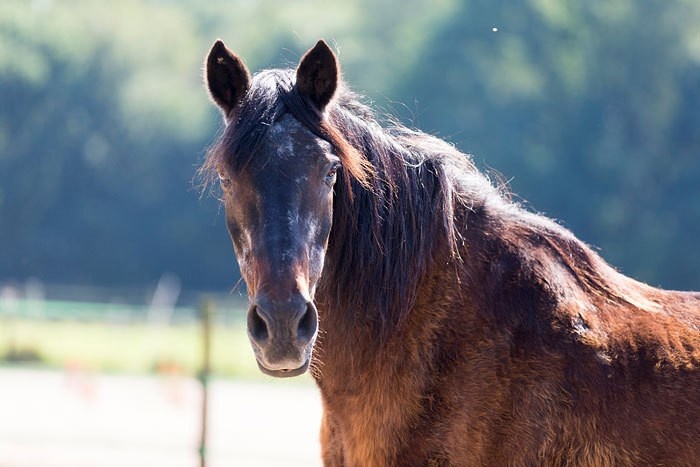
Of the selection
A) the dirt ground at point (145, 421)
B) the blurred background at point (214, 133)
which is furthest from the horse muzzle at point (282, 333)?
the blurred background at point (214, 133)

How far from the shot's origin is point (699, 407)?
3.57 metres

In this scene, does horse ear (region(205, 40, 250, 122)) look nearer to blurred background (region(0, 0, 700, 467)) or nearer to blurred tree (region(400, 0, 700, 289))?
blurred background (region(0, 0, 700, 467))

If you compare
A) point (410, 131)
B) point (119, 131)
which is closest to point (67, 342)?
point (410, 131)

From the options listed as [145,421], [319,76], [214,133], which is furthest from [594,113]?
[319,76]

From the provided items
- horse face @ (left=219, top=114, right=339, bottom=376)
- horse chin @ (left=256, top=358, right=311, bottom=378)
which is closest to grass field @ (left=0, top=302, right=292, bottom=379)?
horse face @ (left=219, top=114, right=339, bottom=376)

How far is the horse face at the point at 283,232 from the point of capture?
3123mm

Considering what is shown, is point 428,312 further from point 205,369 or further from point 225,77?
point 205,369

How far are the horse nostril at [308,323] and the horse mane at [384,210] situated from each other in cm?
50

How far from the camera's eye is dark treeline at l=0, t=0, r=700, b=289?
29984mm

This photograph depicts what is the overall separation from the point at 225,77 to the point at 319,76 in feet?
1.29

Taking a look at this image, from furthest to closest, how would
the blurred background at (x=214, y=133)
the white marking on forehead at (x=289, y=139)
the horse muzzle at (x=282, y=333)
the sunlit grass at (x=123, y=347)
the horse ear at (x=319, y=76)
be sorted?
1. the blurred background at (x=214, y=133)
2. the sunlit grass at (x=123, y=347)
3. the horse ear at (x=319, y=76)
4. the white marking on forehead at (x=289, y=139)
5. the horse muzzle at (x=282, y=333)

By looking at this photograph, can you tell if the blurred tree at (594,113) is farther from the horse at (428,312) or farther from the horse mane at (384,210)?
the horse at (428,312)

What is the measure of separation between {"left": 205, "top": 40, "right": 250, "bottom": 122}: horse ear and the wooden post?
3.79 m

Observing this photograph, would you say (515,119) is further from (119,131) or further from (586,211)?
(119,131)
